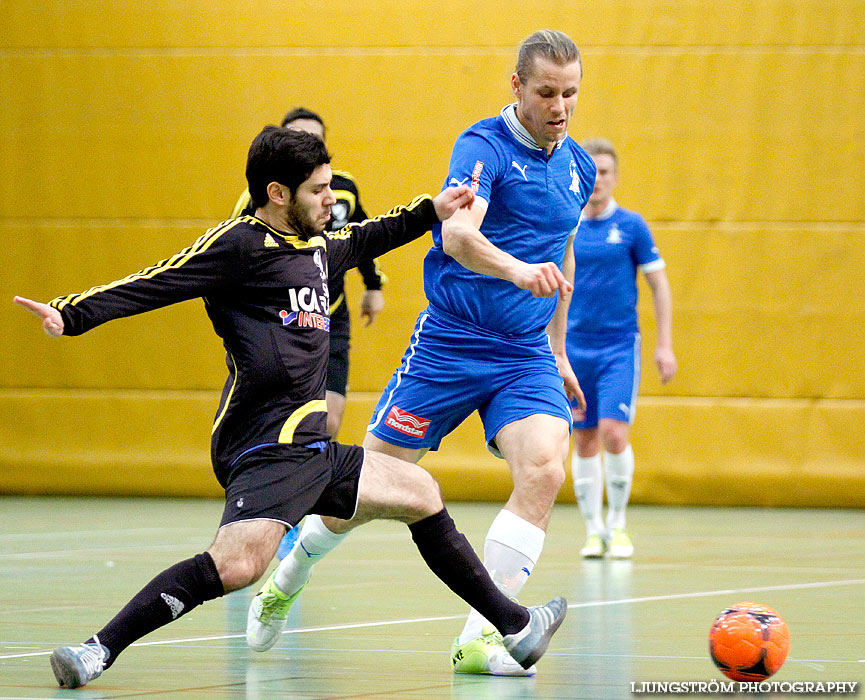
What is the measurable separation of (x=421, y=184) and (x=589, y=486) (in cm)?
354

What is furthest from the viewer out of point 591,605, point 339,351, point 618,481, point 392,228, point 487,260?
point 618,481

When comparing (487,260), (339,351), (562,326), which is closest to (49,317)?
(487,260)

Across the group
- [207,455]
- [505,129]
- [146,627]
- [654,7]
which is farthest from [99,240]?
[146,627]

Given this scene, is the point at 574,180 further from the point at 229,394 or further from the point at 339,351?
the point at 339,351

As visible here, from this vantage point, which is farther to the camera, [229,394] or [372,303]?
[372,303]

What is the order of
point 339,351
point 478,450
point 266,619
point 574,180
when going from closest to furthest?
point 266,619 < point 574,180 < point 339,351 < point 478,450

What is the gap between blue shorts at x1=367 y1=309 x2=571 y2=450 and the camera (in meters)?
4.69

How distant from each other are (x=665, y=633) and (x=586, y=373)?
325 cm

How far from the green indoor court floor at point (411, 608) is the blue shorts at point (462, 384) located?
73cm

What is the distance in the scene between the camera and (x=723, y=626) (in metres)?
3.95

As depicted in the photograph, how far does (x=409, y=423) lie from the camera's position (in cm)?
477

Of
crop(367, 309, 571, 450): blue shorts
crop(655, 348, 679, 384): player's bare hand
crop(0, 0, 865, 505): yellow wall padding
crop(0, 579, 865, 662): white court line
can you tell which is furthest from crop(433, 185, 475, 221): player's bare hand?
crop(0, 0, 865, 505): yellow wall padding

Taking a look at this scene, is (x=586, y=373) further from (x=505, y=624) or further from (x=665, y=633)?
(x=505, y=624)

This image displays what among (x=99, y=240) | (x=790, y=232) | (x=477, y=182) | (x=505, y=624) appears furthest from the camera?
(x=99, y=240)
